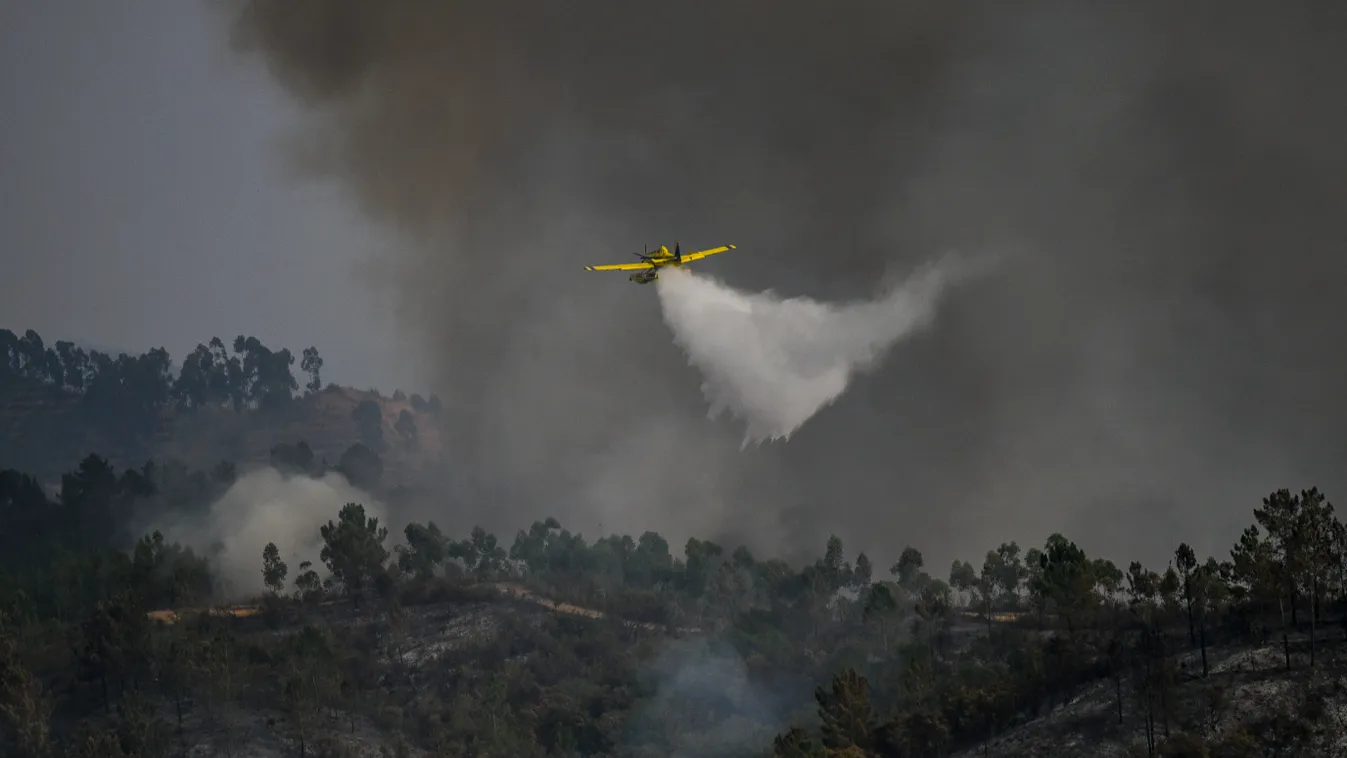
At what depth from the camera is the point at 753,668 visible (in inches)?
6978

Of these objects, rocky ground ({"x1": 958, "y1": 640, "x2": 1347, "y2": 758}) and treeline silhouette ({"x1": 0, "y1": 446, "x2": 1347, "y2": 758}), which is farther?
treeline silhouette ({"x1": 0, "y1": 446, "x2": 1347, "y2": 758})

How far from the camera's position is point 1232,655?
12194 centimetres

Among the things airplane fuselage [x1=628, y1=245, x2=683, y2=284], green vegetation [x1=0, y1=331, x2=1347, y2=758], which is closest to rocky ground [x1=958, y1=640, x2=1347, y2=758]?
green vegetation [x1=0, y1=331, x2=1347, y2=758]

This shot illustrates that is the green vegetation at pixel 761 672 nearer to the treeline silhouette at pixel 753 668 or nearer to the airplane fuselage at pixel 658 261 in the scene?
the treeline silhouette at pixel 753 668

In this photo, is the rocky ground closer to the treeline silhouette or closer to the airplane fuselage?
the treeline silhouette

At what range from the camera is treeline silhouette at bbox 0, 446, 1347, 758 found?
122 metres

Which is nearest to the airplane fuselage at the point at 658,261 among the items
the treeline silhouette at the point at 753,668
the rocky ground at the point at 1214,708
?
the treeline silhouette at the point at 753,668

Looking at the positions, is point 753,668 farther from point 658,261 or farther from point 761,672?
point 658,261

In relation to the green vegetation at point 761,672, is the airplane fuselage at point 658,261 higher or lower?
higher

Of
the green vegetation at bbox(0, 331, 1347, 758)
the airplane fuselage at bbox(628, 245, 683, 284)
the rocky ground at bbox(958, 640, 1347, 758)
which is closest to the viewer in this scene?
the rocky ground at bbox(958, 640, 1347, 758)

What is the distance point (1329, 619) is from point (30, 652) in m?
136

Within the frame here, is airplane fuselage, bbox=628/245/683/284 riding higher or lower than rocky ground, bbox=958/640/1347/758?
higher

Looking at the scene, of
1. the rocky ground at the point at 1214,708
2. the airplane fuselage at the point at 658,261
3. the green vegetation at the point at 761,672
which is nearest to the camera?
the rocky ground at the point at 1214,708

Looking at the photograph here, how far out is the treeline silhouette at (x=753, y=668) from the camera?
12181cm
